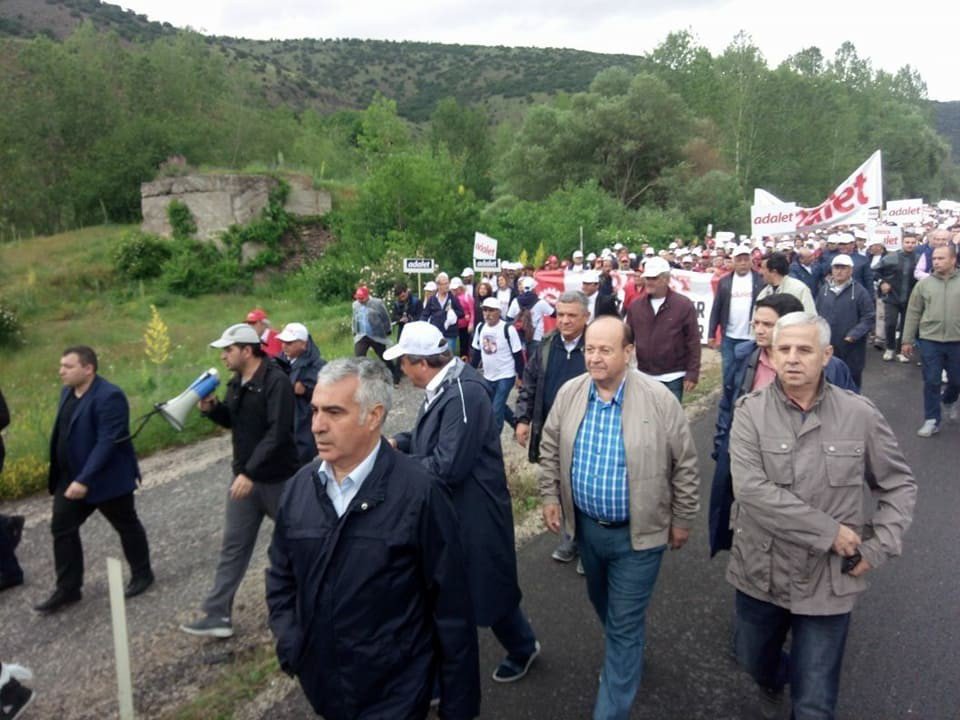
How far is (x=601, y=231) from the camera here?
86.7 feet

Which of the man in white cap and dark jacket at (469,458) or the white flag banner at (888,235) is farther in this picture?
the white flag banner at (888,235)

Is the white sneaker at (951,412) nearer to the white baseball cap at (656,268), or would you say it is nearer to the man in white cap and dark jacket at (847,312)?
the man in white cap and dark jacket at (847,312)

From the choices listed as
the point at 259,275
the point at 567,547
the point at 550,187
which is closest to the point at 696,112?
the point at 550,187

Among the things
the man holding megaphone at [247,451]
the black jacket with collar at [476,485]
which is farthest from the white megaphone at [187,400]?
the black jacket with collar at [476,485]

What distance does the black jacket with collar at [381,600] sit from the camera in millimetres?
2137

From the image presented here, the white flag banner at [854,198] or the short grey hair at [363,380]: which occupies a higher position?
the white flag banner at [854,198]

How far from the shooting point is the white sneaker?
7.50 metres

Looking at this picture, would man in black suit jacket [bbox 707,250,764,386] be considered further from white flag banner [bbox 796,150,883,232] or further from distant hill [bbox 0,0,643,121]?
distant hill [bbox 0,0,643,121]

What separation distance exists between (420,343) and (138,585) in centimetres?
352

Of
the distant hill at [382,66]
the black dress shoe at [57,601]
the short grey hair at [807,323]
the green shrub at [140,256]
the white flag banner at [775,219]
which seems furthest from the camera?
the distant hill at [382,66]

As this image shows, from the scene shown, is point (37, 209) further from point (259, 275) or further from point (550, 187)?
point (550, 187)

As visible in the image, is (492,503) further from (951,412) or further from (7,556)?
(951,412)

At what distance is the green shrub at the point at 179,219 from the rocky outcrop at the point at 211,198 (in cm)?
27

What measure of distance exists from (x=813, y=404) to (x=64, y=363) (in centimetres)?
483
